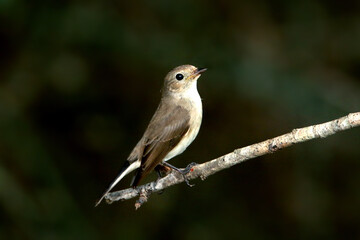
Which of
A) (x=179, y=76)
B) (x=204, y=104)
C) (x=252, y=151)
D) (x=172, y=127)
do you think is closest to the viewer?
(x=252, y=151)

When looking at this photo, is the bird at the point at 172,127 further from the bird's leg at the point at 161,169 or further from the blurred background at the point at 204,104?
the blurred background at the point at 204,104

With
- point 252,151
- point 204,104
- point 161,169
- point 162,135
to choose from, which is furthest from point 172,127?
point 204,104

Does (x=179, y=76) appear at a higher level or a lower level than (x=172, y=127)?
higher

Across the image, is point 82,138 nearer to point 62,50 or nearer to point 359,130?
point 62,50

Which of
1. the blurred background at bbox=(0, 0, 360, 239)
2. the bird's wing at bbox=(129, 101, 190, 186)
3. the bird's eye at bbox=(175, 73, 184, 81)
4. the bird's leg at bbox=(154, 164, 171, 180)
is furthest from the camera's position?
the blurred background at bbox=(0, 0, 360, 239)

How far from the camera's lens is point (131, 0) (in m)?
7.80

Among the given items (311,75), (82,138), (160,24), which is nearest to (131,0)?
(160,24)

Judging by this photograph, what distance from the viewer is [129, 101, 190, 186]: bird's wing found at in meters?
5.48

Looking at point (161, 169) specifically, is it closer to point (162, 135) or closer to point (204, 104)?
point (162, 135)

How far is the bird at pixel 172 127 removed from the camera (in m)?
5.55

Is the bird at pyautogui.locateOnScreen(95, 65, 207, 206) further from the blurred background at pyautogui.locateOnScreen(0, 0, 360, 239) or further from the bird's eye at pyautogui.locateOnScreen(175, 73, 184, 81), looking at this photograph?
the blurred background at pyautogui.locateOnScreen(0, 0, 360, 239)

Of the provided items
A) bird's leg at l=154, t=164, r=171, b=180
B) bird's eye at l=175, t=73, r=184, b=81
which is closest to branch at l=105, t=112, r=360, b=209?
bird's leg at l=154, t=164, r=171, b=180

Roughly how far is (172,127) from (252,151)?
5.33 feet

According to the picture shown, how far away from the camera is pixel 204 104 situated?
26.2 ft
